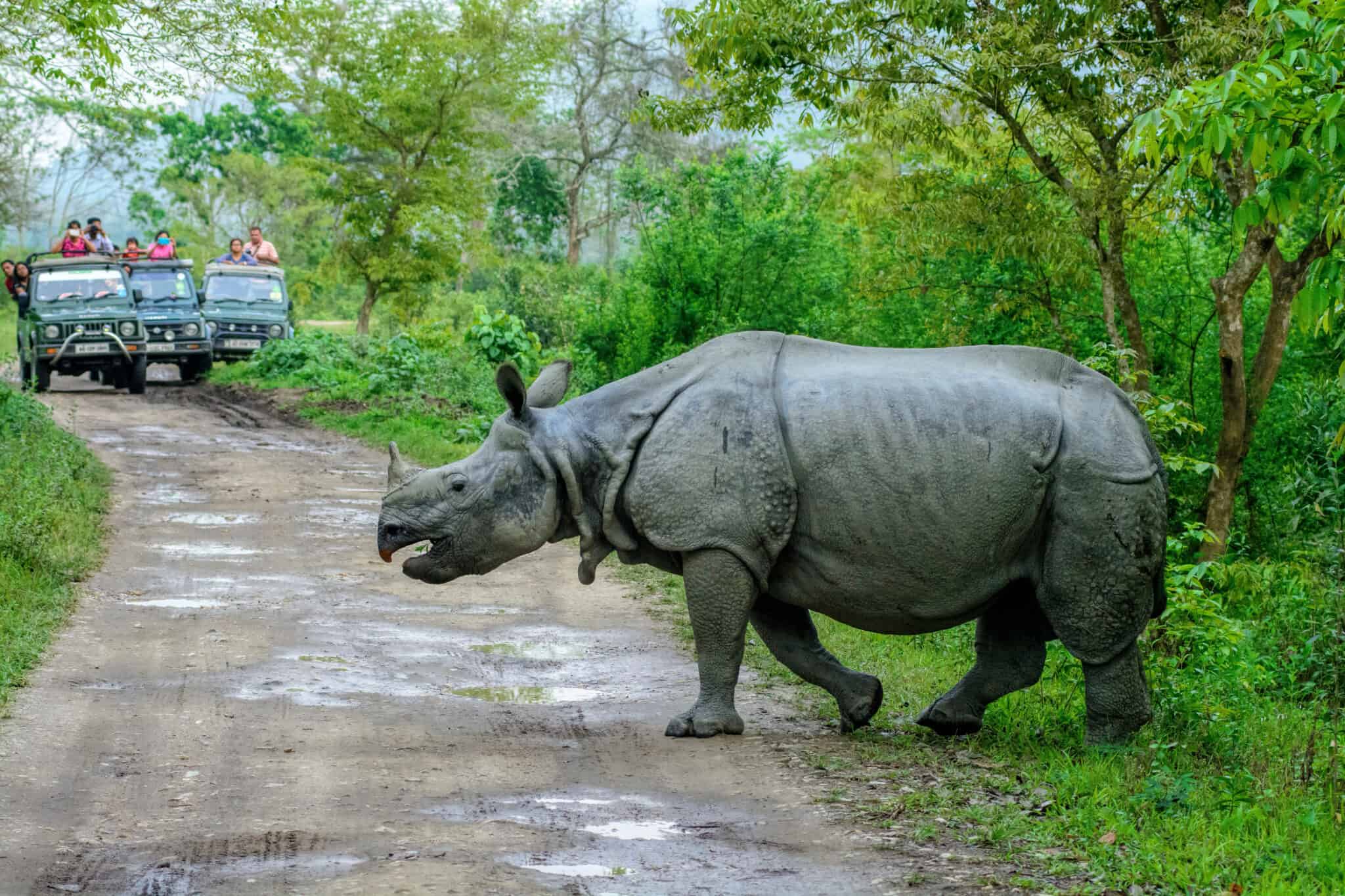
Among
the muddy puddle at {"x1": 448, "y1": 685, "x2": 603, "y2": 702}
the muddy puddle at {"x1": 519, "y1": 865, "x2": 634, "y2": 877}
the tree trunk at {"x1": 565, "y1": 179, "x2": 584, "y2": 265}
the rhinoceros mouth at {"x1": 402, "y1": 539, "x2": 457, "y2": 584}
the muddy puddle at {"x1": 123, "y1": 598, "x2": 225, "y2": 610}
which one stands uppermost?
the tree trunk at {"x1": 565, "y1": 179, "x2": 584, "y2": 265}

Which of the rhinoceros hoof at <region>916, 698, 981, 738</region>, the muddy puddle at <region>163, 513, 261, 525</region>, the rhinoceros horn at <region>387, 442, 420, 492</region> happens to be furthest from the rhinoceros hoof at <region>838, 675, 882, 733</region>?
the muddy puddle at <region>163, 513, 261, 525</region>

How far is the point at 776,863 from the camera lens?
5453mm

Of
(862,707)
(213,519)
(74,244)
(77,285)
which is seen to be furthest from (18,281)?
(862,707)

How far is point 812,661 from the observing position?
7480 mm

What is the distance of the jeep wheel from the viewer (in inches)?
1035

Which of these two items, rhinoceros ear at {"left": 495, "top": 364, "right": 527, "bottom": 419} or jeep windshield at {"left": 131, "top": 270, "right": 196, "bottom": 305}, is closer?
rhinoceros ear at {"left": 495, "top": 364, "right": 527, "bottom": 419}

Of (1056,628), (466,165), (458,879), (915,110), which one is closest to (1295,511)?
(915,110)

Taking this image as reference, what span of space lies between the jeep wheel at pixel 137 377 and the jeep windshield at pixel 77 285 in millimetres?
1319

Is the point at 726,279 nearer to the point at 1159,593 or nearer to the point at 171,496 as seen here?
the point at 171,496

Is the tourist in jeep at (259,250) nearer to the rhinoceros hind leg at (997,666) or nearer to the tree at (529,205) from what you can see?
the tree at (529,205)

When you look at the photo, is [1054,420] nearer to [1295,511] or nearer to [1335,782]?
[1335,782]

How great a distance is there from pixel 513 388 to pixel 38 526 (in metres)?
5.74

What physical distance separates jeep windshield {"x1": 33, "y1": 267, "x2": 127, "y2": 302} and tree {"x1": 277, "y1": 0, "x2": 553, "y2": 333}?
801 cm

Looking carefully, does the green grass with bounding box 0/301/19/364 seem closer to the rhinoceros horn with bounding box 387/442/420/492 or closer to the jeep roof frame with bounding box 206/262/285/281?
the jeep roof frame with bounding box 206/262/285/281
